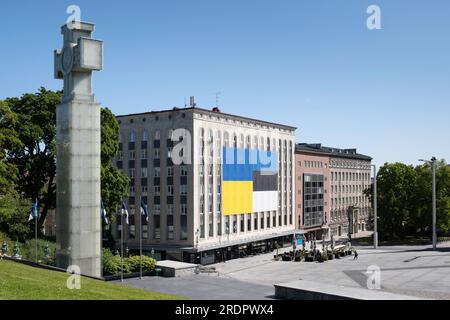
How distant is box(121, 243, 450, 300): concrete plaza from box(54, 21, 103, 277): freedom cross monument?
17.4 feet

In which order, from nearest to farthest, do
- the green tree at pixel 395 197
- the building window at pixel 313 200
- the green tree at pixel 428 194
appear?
the green tree at pixel 428 194 < the green tree at pixel 395 197 < the building window at pixel 313 200

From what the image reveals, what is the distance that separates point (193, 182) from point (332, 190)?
175 ft

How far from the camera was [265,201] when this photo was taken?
3250 inches

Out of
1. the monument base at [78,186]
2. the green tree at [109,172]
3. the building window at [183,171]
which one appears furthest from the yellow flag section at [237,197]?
the monument base at [78,186]

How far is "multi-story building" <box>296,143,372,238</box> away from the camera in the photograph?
98625 mm

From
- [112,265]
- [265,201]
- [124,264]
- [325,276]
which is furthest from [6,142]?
[265,201]

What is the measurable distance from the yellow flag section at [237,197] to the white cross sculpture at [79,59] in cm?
3784

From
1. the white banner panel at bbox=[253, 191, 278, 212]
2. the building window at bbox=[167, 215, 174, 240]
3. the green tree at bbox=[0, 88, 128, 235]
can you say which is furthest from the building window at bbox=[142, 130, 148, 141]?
the white banner panel at bbox=[253, 191, 278, 212]

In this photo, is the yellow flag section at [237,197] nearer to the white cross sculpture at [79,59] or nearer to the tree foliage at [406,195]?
the tree foliage at [406,195]

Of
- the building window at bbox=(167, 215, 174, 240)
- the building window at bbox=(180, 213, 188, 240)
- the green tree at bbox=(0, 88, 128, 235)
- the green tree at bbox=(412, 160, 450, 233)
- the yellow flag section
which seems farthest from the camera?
the green tree at bbox=(412, 160, 450, 233)

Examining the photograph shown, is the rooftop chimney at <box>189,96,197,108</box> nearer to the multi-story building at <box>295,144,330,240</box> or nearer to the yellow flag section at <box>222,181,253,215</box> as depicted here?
the yellow flag section at <box>222,181,253,215</box>

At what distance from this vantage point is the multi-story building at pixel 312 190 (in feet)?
317

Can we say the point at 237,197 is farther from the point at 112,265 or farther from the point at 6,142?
the point at 6,142
